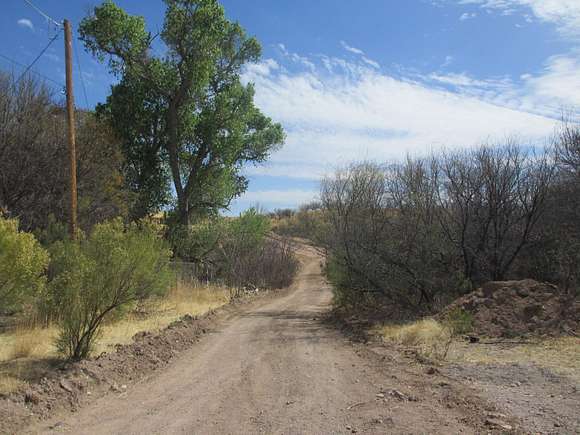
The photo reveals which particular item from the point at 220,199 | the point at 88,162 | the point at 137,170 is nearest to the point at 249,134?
the point at 220,199

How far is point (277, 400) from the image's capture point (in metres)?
7.40

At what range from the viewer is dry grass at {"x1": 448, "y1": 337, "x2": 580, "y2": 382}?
9.43m

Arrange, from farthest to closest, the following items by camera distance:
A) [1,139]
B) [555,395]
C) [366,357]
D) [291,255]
Answer: [291,255], [1,139], [366,357], [555,395]

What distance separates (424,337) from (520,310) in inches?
129

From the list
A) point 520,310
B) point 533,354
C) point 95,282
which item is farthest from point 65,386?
point 520,310

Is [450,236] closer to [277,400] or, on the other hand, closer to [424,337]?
[424,337]

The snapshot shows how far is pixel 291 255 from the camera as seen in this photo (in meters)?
48.6

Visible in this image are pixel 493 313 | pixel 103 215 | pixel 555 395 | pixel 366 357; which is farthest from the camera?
pixel 103 215

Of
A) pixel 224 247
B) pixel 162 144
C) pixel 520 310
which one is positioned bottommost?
pixel 520 310

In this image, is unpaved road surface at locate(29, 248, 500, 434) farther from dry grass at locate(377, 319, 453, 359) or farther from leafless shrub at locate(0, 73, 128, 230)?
leafless shrub at locate(0, 73, 128, 230)

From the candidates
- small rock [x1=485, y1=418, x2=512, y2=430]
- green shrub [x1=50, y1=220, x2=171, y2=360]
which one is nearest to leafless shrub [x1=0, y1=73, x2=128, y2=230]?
green shrub [x1=50, y1=220, x2=171, y2=360]

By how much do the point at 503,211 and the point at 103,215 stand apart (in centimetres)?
1585

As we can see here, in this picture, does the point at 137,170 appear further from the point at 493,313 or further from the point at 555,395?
the point at 555,395

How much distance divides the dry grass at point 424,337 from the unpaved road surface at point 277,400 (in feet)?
4.08
